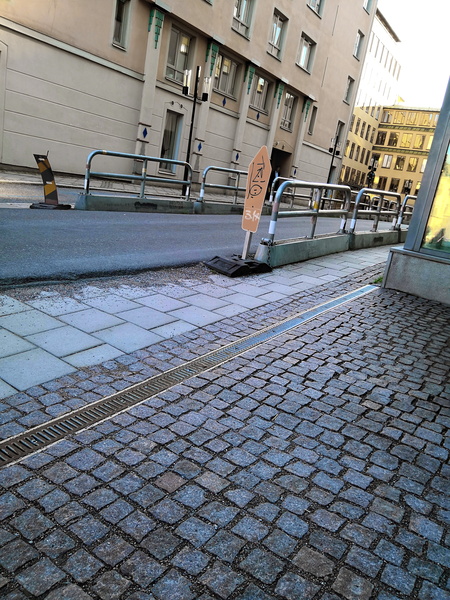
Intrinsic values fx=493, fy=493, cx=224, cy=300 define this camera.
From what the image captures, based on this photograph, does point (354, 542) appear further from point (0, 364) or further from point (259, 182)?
point (259, 182)

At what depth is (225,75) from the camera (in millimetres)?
24000

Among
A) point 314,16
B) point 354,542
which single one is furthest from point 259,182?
point 314,16

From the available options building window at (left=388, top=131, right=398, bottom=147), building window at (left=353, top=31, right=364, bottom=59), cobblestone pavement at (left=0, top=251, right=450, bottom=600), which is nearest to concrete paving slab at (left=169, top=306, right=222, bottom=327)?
cobblestone pavement at (left=0, top=251, right=450, bottom=600)

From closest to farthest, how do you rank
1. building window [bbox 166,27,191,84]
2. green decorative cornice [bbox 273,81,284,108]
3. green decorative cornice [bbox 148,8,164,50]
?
green decorative cornice [bbox 148,8,164,50] < building window [bbox 166,27,191,84] < green decorative cornice [bbox 273,81,284,108]

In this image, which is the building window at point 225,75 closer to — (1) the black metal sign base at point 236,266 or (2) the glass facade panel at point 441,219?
(1) the black metal sign base at point 236,266

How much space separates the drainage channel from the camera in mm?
2617

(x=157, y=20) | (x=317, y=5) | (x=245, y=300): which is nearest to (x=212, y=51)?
(x=157, y=20)

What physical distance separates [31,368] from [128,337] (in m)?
0.99

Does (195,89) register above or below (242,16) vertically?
below

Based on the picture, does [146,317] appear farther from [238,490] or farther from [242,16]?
[242,16]

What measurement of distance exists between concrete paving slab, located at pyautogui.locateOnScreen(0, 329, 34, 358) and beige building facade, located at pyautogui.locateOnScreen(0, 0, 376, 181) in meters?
13.7

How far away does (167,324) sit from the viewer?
4715 millimetres

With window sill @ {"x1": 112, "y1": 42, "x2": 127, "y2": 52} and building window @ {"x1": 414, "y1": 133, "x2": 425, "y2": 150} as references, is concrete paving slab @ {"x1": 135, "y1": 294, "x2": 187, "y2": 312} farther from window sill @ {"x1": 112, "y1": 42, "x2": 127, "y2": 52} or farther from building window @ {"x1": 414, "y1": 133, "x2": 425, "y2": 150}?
building window @ {"x1": 414, "y1": 133, "x2": 425, "y2": 150}

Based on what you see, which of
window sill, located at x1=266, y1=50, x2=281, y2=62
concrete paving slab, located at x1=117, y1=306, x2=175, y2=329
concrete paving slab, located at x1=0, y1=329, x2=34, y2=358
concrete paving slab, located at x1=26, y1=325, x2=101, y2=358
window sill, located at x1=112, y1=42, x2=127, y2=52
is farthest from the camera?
window sill, located at x1=266, y1=50, x2=281, y2=62
